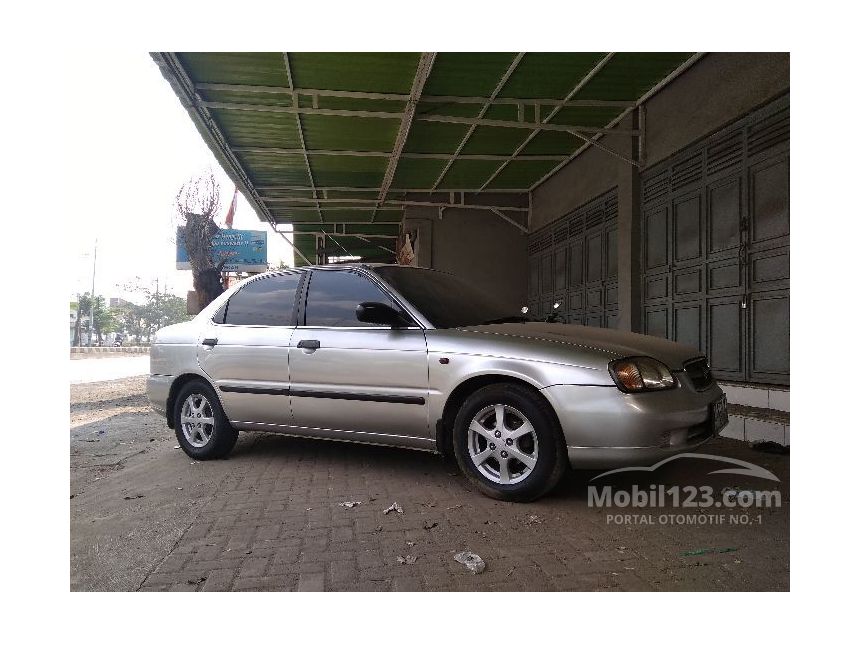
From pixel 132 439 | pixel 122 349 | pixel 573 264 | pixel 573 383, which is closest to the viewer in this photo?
pixel 573 383

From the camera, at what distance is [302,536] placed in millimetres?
3094

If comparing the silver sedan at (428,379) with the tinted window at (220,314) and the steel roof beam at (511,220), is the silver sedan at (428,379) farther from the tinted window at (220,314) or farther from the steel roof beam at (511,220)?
the steel roof beam at (511,220)

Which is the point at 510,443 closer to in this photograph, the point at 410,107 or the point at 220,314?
the point at 220,314

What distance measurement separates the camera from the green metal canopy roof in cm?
653

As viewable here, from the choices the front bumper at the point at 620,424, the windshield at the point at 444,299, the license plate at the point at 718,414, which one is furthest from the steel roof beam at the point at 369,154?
the front bumper at the point at 620,424

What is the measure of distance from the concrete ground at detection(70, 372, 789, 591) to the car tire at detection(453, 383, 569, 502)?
0.47 feet

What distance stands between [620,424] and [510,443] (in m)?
0.65

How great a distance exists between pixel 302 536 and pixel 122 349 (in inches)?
1199

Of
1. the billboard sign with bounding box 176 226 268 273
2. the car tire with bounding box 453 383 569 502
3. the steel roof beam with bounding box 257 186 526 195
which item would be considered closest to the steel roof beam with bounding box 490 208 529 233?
the steel roof beam with bounding box 257 186 526 195

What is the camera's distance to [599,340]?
361cm

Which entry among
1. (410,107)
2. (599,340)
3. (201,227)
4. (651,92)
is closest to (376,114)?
(410,107)

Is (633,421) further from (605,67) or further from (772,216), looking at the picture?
(605,67)
